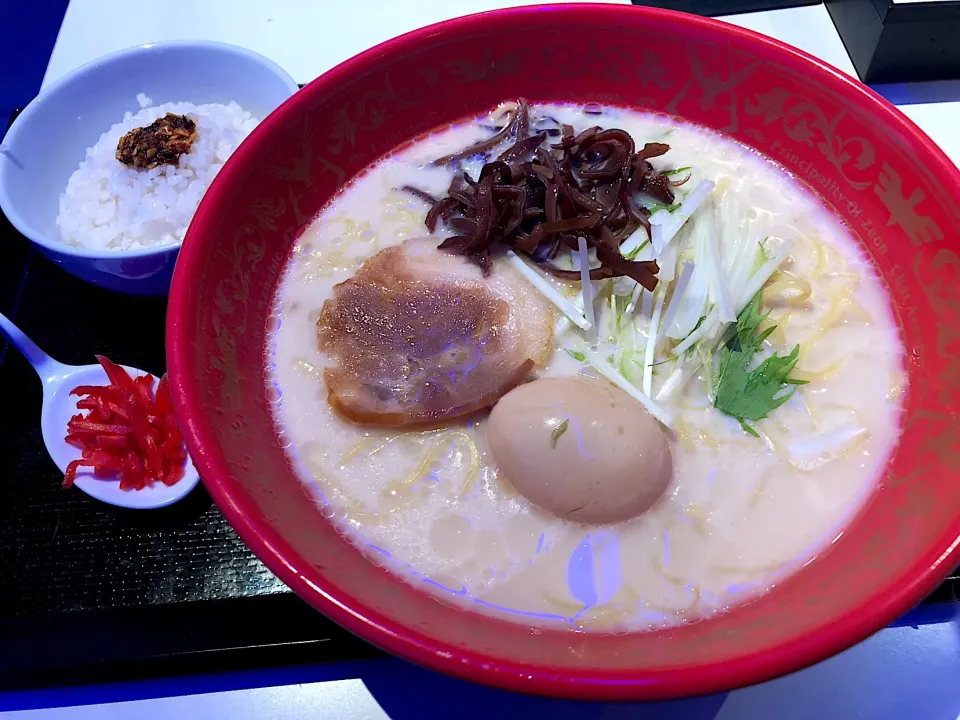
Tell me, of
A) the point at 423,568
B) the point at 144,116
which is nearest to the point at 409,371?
the point at 423,568

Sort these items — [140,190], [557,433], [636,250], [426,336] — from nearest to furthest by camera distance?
1. [557,433]
2. [426,336]
3. [636,250]
4. [140,190]

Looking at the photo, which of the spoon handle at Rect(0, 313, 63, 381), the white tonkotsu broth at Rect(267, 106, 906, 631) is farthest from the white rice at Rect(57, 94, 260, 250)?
the white tonkotsu broth at Rect(267, 106, 906, 631)

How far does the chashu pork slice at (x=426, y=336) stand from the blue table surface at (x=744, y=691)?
18.4 inches

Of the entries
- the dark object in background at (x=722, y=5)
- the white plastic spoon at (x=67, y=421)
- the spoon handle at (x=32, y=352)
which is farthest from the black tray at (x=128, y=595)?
the dark object in background at (x=722, y=5)

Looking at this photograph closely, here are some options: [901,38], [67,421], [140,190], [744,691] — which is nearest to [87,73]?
[140,190]

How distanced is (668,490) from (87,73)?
173cm

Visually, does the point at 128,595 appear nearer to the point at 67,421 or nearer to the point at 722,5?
the point at 67,421

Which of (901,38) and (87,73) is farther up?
(901,38)

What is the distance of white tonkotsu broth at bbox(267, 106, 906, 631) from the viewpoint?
1.07 m

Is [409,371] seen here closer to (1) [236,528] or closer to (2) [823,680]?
(1) [236,528]

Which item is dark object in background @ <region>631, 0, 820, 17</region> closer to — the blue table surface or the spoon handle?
the blue table surface

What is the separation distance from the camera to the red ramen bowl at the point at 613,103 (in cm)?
88

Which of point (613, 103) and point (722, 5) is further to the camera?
point (722, 5)

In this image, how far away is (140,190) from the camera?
1.60m
